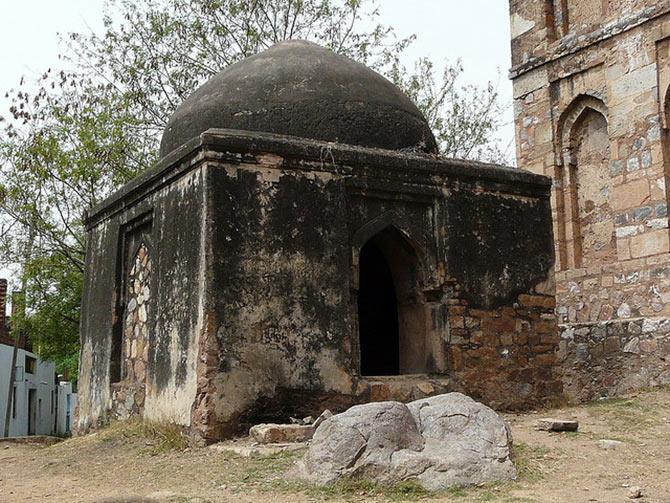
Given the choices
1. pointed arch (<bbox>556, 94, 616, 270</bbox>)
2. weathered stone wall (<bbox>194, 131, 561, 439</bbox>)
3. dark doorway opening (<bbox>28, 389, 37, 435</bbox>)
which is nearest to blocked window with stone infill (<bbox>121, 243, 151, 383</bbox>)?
weathered stone wall (<bbox>194, 131, 561, 439</bbox>)

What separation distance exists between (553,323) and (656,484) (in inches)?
132

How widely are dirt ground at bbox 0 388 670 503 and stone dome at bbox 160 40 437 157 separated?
2.73 metres

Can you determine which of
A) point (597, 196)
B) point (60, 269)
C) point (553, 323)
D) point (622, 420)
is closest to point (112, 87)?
point (60, 269)

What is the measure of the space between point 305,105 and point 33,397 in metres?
21.8

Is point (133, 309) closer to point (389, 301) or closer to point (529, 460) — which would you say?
point (389, 301)

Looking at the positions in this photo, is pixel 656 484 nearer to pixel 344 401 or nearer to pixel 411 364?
pixel 344 401

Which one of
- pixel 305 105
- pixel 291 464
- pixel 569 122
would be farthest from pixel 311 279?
pixel 569 122

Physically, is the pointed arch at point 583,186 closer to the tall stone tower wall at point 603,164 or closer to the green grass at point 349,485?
the tall stone tower wall at point 603,164

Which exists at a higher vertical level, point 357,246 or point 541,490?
point 357,246

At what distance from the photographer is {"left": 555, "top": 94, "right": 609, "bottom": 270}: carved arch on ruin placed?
10.2m

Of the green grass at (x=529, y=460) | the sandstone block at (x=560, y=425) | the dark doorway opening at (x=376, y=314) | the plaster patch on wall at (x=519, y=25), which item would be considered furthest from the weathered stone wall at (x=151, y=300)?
the plaster patch on wall at (x=519, y=25)

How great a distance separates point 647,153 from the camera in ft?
30.3

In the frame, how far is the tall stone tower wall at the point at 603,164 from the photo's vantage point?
8906mm

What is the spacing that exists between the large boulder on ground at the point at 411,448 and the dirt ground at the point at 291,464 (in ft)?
0.31
